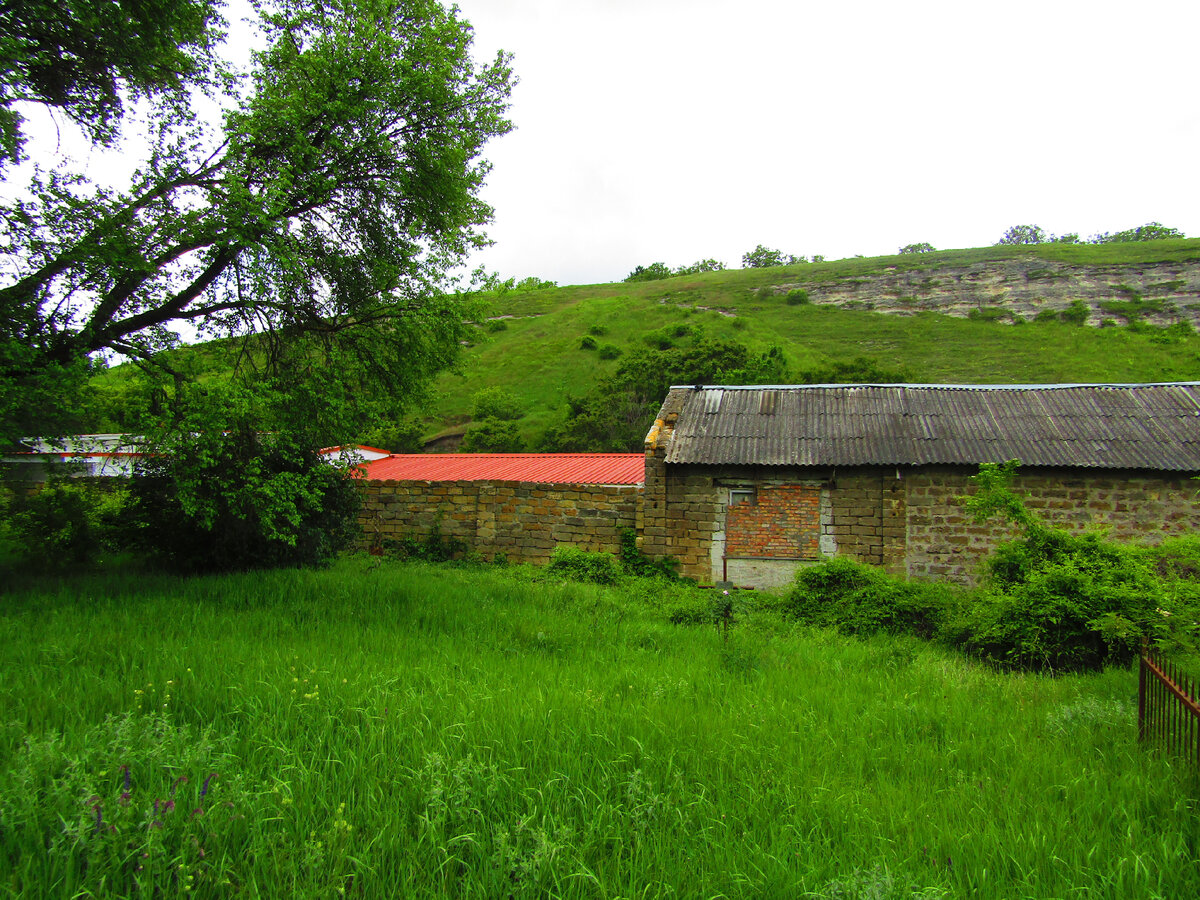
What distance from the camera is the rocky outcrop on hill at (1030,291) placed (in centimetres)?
5284

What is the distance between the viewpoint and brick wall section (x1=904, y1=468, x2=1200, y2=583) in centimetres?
1136

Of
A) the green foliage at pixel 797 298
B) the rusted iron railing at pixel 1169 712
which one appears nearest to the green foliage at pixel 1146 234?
the green foliage at pixel 797 298

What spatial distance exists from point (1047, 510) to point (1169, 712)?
29.9 feet

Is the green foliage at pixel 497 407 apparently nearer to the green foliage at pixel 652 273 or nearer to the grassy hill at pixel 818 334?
the grassy hill at pixel 818 334

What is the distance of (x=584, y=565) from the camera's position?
1310cm

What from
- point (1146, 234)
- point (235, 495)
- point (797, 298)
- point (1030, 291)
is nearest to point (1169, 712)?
point (235, 495)

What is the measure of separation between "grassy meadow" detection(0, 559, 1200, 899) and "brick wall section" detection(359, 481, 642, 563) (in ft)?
24.7

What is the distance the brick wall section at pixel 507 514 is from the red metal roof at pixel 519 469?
41 centimetres

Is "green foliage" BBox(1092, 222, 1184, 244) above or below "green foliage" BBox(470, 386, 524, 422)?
above

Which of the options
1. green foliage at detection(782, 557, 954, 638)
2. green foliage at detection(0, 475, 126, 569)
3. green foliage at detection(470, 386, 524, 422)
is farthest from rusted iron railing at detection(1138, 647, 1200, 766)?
green foliage at detection(470, 386, 524, 422)

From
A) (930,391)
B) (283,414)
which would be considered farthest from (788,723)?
(930,391)

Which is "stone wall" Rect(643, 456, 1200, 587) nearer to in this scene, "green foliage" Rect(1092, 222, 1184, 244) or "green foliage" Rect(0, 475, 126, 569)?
"green foliage" Rect(0, 475, 126, 569)

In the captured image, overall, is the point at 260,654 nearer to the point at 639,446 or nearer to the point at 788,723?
the point at 788,723

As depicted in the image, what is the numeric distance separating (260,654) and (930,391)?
543 inches
